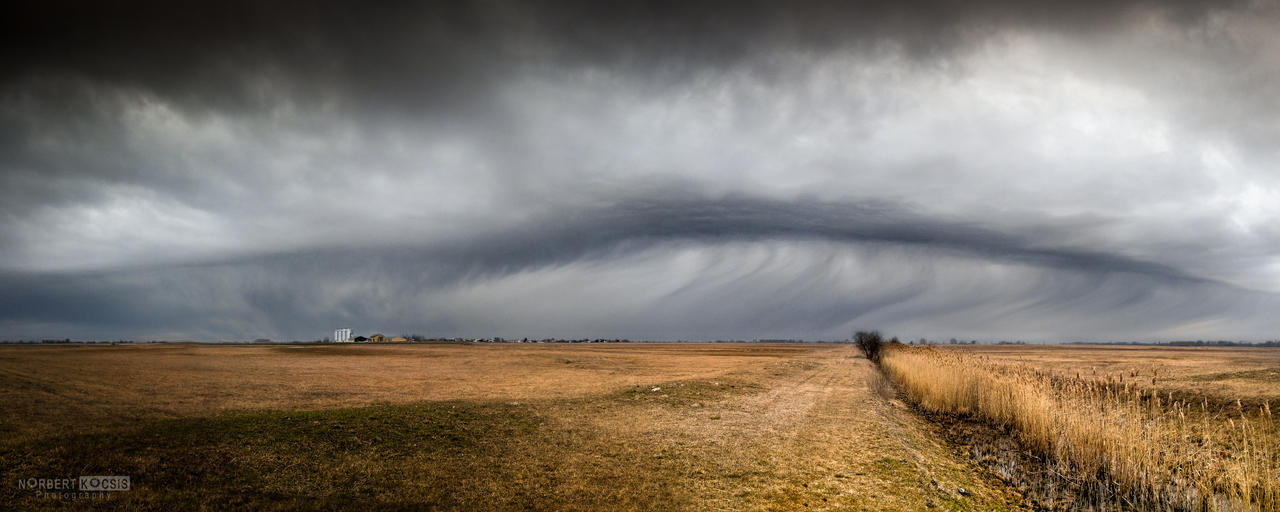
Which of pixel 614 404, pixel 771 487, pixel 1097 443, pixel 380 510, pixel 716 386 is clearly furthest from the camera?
pixel 716 386

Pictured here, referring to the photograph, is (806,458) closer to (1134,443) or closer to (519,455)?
(519,455)

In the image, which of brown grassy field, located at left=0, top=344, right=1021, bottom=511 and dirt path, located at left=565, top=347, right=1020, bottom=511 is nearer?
brown grassy field, located at left=0, top=344, right=1021, bottom=511

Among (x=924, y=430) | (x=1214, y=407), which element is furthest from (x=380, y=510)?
(x=1214, y=407)

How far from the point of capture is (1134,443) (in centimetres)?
1083

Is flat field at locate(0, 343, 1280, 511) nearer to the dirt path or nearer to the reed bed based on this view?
the dirt path

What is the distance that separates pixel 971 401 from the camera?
21.5 meters

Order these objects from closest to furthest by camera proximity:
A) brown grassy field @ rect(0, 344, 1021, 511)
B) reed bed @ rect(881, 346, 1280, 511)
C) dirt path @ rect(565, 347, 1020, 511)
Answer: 1. brown grassy field @ rect(0, 344, 1021, 511)
2. dirt path @ rect(565, 347, 1020, 511)
3. reed bed @ rect(881, 346, 1280, 511)

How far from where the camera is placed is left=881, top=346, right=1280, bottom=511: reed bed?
9.54m

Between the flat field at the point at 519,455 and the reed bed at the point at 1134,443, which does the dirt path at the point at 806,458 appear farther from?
the reed bed at the point at 1134,443

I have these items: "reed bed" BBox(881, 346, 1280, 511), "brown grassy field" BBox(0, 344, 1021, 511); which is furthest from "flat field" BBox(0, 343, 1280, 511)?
"reed bed" BBox(881, 346, 1280, 511)

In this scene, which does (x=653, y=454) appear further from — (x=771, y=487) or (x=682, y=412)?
(x=682, y=412)

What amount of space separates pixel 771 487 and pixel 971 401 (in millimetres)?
16205

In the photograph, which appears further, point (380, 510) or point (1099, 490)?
point (1099, 490)

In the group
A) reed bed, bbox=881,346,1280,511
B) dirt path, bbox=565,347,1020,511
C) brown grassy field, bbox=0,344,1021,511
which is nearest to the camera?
brown grassy field, bbox=0,344,1021,511
